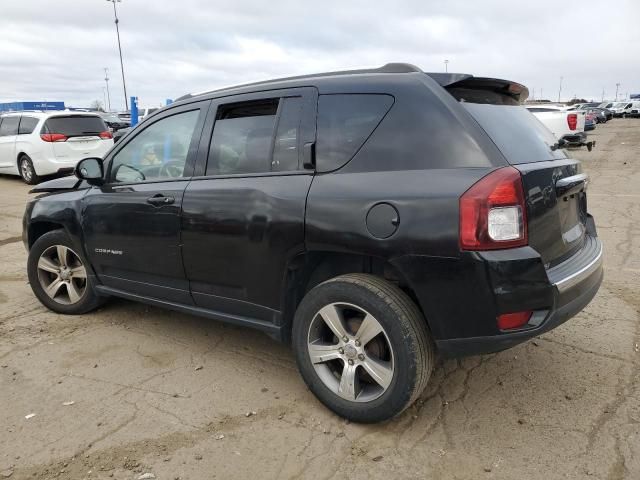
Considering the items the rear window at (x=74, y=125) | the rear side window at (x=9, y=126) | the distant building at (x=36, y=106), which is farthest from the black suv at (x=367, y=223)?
the distant building at (x=36, y=106)

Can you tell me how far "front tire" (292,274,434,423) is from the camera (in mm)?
2613

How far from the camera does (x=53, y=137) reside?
12180mm

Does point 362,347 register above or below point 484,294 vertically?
below

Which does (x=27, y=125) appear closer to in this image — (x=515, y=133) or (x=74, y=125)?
(x=74, y=125)

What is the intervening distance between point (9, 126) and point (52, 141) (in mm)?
2077

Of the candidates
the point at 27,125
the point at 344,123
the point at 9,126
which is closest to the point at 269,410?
the point at 344,123

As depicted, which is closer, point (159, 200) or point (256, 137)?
point (256, 137)

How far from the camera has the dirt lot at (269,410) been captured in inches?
99.7

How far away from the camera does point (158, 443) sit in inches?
107

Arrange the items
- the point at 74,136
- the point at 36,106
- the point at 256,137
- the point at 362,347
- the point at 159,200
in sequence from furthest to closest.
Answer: the point at 36,106, the point at 74,136, the point at 159,200, the point at 256,137, the point at 362,347

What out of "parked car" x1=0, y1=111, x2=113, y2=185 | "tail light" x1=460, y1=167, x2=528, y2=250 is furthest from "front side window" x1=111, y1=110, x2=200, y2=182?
"parked car" x1=0, y1=111, x2=113, y2=185

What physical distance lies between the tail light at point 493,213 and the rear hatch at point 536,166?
0.08m

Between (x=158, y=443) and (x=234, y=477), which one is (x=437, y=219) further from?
(x=158, y=443)

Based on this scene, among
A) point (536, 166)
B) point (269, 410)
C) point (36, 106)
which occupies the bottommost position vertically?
point (269, 410)
